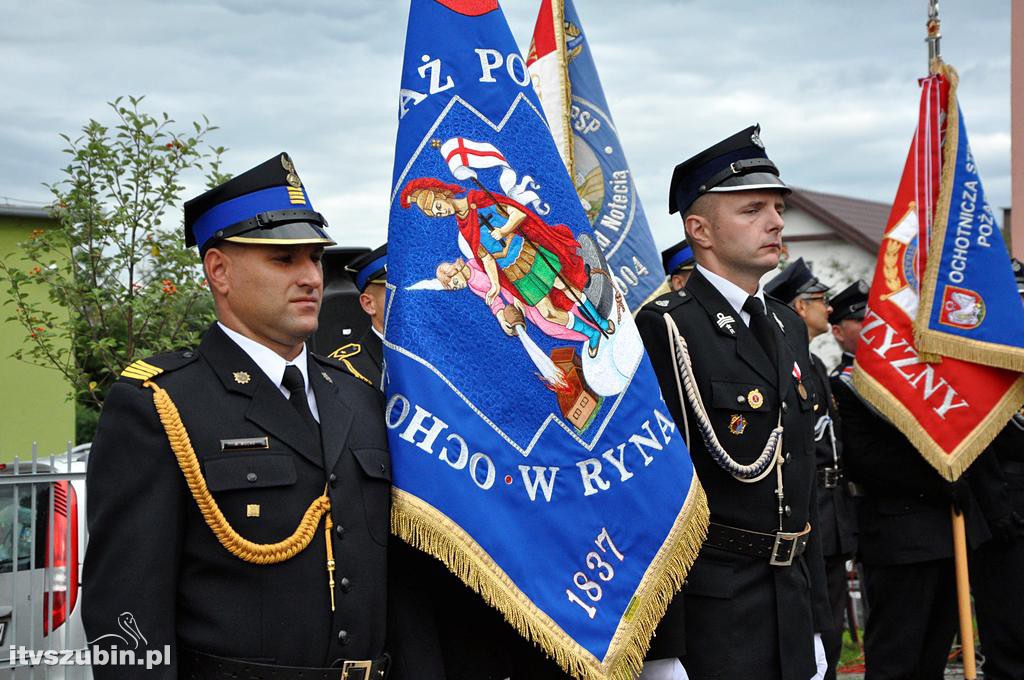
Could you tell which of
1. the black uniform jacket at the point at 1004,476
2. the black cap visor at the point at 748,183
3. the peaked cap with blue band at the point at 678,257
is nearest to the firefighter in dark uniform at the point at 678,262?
the peaked cap with blue band at the point at 678,257

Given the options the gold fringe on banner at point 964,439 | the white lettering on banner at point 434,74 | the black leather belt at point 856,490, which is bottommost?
the black leather belt at point 856,490

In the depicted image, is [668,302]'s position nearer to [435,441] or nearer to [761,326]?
[761,326]

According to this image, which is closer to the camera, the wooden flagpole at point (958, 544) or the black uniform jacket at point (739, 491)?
the black uniform jacket at point (739, 491)

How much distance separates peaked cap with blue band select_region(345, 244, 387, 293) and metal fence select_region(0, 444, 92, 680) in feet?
5.43

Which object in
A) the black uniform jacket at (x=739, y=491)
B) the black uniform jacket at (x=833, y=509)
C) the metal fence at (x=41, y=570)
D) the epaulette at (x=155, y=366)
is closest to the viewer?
the epaulette at (x=155, y=366)

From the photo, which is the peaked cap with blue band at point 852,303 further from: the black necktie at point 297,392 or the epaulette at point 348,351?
the black necktie at point 297,392

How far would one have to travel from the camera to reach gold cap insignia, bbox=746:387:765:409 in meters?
3.70

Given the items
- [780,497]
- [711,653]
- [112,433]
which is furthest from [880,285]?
[112,433]

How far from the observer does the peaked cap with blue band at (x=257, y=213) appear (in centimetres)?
284

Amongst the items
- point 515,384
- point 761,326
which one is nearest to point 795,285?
point 761,326

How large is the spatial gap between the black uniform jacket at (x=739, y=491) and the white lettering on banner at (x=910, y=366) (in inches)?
73.2

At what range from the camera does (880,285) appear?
5.80m

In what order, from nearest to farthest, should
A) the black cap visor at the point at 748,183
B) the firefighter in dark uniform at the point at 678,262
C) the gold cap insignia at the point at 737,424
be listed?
the gold cap insignia at the point at 737,424
the black cap visor at the point at 748,183
the firefighter in dark uniform at the point at 678,262

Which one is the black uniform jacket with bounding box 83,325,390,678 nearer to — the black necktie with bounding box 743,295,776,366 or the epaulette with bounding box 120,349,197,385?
the epaulette with bounding box 120,349,197,385
